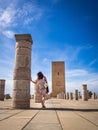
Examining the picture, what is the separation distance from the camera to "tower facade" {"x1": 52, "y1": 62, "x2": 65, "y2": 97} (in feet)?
167

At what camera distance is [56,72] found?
52750 millimetres

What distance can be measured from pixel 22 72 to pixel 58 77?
44908 millimetres

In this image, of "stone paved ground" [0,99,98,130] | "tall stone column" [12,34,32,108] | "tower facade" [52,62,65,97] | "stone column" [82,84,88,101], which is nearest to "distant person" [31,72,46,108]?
"tall stone column" [12,34,32,108]

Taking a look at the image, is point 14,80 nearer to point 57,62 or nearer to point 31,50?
point 31,50

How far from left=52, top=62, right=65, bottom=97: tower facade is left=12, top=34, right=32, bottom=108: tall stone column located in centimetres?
4303

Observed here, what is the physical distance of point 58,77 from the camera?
5244 centimetres

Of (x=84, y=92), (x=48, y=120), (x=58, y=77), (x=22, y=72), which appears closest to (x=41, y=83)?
(x=22, y=72)

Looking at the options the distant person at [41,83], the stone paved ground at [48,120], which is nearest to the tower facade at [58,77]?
the distant person at [41,83]

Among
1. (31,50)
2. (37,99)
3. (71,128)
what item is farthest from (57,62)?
(71,128)

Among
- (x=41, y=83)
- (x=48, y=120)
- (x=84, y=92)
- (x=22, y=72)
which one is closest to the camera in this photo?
(x=48, y=120)

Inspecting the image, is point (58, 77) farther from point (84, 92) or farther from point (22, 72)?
point (22, 72)

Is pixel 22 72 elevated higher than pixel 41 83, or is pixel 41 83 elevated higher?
pixel 22 72

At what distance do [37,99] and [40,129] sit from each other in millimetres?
11709

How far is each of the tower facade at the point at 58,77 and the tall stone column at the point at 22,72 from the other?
141 feet
